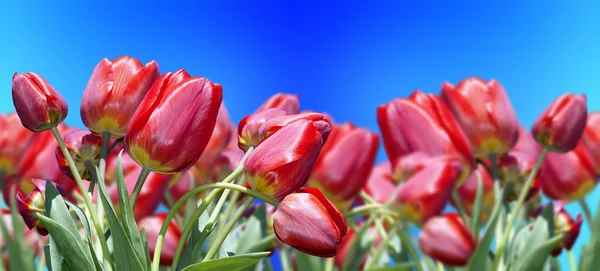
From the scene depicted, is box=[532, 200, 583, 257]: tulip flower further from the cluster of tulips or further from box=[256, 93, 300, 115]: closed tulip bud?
box=[256, 93, 300, 115]: closed tulip bud

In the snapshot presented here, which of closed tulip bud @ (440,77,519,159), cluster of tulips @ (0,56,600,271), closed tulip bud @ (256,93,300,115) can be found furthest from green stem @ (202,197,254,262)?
closed tulip bud @ (440,77,519,159)

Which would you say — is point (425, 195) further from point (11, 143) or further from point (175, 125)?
point (11, 143)

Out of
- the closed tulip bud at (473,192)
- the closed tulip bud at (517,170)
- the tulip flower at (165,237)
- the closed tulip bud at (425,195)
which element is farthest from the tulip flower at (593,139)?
the tulip flower at (165,237)

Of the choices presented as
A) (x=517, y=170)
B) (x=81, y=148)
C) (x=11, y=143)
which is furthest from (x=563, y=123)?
(x=11, y=143)

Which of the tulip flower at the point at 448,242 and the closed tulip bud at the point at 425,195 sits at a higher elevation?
the closed tulip bud at the point at 425,195

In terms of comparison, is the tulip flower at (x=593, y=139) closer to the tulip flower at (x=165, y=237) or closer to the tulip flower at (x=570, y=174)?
the tulip flower at (x=570, y=174)

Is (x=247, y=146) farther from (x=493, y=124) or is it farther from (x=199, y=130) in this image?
(x=493, y=124)
